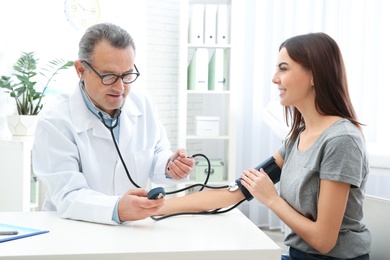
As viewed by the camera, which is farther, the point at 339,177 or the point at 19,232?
the point at 339,177

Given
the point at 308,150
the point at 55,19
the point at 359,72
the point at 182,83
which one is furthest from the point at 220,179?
the point at 308,150

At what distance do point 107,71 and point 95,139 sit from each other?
24 centimetres

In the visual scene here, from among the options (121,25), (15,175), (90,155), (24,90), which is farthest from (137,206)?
(121,25)

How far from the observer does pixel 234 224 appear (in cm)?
158

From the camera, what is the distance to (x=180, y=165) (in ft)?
6.26

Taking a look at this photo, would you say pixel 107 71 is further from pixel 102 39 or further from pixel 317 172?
pixel 317 172

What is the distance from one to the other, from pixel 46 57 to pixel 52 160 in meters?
2.34

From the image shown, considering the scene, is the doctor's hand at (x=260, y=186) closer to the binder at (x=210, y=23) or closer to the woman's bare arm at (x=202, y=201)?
the woman's bare arm at (x=202, y=201)

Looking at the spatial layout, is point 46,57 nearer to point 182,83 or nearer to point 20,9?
point 20,9

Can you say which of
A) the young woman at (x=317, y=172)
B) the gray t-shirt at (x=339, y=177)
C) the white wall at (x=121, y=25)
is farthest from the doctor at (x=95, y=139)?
the white wall at (x=121, y=25)

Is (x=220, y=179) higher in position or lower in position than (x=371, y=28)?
lower

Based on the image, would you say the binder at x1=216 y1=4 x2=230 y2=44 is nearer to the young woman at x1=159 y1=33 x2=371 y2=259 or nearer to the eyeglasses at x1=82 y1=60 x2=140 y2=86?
the young woman at x1=159 y1=33 x2=371 y2=259

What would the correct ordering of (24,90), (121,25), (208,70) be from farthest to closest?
(121,25) → (208,70) → (24,90)

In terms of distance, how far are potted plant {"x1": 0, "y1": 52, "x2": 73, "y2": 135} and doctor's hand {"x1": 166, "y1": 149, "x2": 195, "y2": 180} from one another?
5.58 ft
